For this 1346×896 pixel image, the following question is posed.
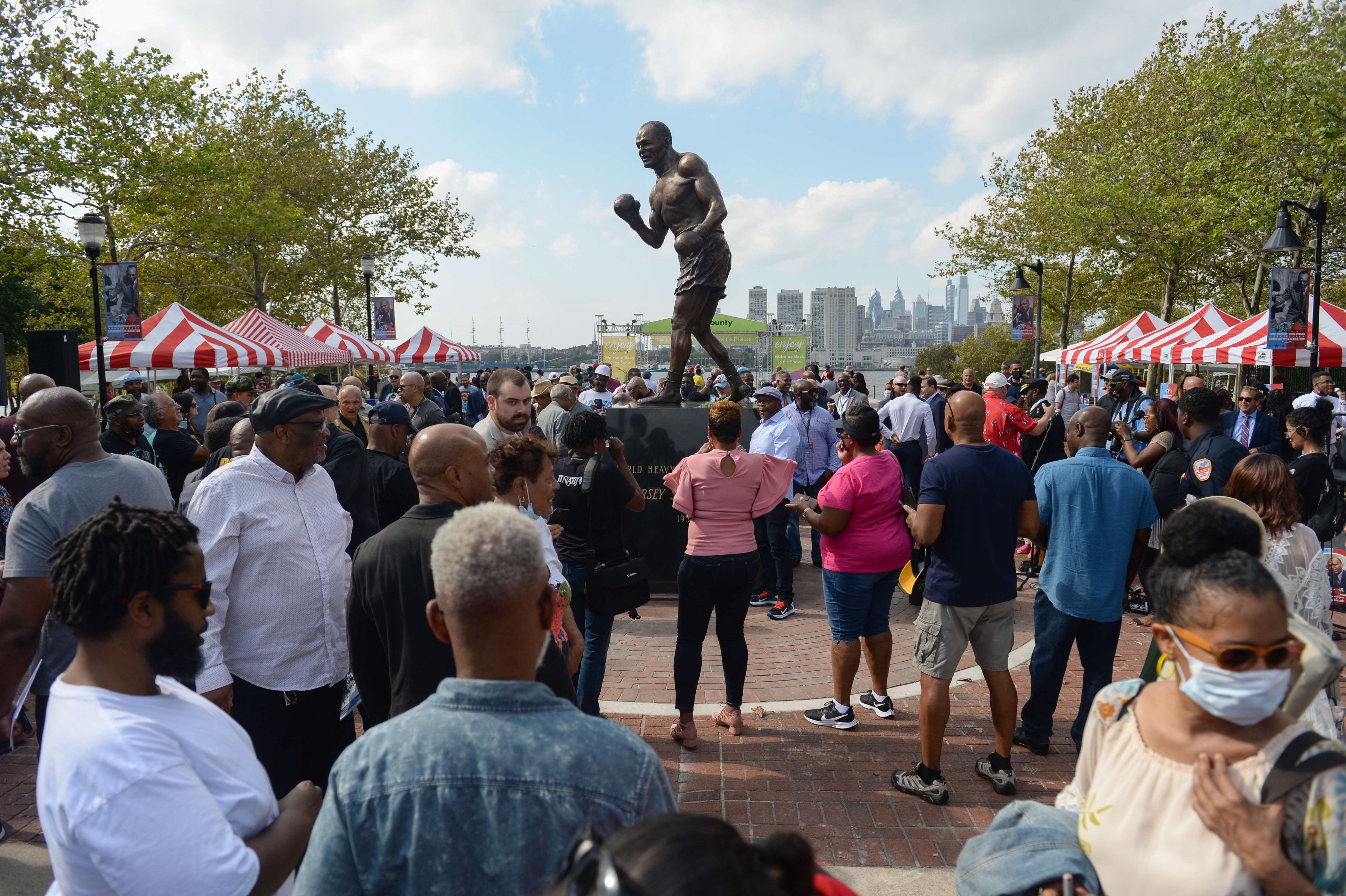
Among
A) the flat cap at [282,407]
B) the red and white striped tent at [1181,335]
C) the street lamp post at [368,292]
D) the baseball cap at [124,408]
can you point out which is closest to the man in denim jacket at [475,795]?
the flat cap at [282,407]

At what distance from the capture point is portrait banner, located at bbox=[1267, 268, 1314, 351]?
1042 cm

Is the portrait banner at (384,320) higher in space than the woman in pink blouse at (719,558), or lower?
higher

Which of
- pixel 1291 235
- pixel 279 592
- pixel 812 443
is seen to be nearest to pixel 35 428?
pixel 279 592

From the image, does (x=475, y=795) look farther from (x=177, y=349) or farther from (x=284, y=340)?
(x=284, y=340)

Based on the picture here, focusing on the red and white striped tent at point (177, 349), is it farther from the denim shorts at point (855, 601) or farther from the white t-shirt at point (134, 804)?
the white t-shirt at point (134, 804)

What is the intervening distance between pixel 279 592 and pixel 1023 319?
25895 mm

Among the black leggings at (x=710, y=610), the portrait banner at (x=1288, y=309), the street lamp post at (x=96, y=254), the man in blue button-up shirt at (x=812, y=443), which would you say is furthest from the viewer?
the street lamp post at (x=96, y=254)

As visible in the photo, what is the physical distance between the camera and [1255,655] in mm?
1679

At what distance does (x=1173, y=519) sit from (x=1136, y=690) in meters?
0.63

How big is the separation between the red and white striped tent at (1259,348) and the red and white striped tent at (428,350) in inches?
795

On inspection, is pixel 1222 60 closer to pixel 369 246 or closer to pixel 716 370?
pixel 716 370

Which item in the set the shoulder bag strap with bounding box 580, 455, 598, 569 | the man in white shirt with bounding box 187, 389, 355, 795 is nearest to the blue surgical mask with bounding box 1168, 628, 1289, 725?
the man in white shirt with bounding box 187, 389, 355, 795

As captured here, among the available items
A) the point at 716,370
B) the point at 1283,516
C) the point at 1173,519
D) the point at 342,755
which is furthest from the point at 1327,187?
the point at 342,755

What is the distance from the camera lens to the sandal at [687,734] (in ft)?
15.6
